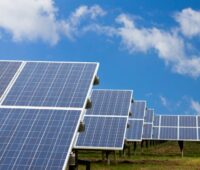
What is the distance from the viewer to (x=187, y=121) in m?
45.0

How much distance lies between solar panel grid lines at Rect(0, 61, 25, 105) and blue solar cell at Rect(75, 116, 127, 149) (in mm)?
7717

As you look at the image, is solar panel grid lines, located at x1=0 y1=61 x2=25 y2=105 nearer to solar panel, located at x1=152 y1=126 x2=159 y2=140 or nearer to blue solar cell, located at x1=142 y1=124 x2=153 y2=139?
solar panel, located at x1=152 y1=126 x2=159 y2=140

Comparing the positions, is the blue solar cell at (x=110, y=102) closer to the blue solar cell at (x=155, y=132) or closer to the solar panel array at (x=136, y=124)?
the solar panel array at (x=136, y=124)

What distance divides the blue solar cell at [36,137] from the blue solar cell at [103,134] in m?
10.2

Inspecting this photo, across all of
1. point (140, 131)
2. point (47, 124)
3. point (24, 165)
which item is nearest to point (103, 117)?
point (140, 131)

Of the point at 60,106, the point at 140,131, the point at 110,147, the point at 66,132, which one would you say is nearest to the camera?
the point at 66,132

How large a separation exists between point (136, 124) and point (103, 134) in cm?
1218

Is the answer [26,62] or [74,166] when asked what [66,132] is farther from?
[26,62]

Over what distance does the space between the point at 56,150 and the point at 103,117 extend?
15.1 m

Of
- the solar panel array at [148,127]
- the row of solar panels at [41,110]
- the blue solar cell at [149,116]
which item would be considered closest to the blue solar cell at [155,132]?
the solar panel array at [148,127]

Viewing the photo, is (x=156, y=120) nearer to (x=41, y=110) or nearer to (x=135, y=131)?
(x=135, y=131)

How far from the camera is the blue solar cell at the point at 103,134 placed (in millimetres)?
26062

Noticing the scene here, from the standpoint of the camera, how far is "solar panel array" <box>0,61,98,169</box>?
1383 centimetres

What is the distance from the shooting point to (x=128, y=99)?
3034 centimetres
